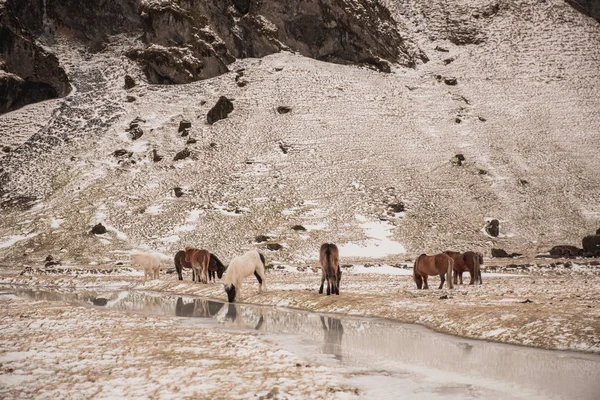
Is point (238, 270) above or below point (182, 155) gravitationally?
below

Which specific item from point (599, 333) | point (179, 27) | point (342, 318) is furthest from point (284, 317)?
point (179, 27)

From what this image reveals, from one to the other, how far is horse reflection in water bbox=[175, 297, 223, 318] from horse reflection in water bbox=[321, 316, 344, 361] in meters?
4.51

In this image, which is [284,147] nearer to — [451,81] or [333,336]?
[451,81]

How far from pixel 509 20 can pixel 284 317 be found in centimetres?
12590

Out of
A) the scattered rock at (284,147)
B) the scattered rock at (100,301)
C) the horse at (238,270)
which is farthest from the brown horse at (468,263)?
the scattered rock at (284,147)

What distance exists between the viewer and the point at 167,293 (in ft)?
90.0

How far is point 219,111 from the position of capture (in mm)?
86812

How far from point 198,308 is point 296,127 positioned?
65.4 meters

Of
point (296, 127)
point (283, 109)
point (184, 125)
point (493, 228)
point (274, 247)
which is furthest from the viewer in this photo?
point (283, 109)

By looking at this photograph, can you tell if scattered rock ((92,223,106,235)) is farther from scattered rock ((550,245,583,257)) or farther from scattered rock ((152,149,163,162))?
scattered rock ((550,245,583,257))

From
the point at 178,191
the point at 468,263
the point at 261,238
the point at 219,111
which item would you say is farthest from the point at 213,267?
the point at 219,111

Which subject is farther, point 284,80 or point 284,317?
point 284,80

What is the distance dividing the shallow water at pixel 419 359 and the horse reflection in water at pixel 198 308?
1.04 ft

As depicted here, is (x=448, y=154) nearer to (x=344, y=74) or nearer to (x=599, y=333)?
(x=344, y=74)
